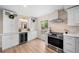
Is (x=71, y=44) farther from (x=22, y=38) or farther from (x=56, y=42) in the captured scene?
(x=22, y=38)

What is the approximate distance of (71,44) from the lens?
3197mm

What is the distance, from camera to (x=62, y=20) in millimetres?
4484

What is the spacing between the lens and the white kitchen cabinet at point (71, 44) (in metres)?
3.03

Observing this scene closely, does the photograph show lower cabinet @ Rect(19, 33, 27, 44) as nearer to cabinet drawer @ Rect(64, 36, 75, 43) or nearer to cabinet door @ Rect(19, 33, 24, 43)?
cabinet door @ Rect(19, 33, 24, 43)

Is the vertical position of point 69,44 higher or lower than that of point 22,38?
higher

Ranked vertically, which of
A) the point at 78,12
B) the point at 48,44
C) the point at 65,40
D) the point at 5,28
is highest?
the point at 78,12

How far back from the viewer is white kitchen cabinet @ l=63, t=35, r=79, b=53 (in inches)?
119

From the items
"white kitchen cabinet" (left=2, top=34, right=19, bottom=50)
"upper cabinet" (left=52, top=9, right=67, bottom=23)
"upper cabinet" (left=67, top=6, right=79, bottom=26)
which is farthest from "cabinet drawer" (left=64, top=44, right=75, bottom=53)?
"white kitchen cabinet" (left=2, top=34, right=19, bottom=50)

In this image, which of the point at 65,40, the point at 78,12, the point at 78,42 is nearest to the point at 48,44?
the point at 65,40

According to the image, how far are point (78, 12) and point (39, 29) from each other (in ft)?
16.8

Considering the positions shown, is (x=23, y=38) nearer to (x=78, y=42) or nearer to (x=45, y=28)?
(x=45, y=28)

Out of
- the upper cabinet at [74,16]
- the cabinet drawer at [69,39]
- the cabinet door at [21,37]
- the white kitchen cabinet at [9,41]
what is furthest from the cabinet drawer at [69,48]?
the cabinet door at [21,37]

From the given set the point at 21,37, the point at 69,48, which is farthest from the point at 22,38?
the point at 69,48

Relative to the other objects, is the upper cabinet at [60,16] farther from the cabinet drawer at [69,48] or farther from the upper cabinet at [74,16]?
the cabinet drawer at [69,48]
